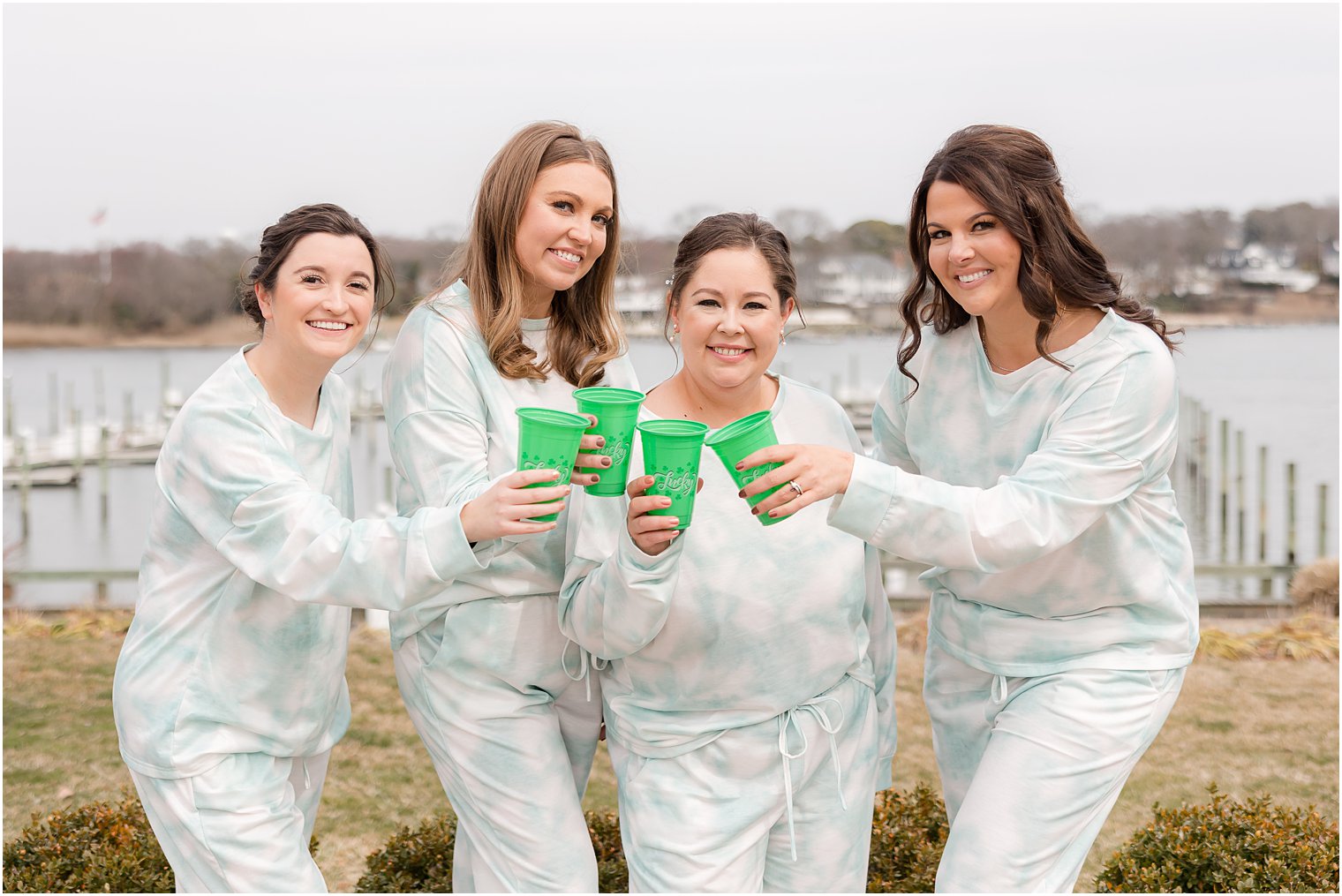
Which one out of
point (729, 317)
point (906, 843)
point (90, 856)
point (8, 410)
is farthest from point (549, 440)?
point (8, 410)

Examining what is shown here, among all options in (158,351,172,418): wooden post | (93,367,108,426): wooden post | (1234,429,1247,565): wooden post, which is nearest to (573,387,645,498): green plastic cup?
(1234,429,1247,565): wooden post

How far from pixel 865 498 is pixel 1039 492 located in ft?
1.34

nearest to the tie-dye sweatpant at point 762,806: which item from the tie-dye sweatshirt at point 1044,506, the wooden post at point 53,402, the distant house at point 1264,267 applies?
the tie-dye sweatshirt at point 1044,506

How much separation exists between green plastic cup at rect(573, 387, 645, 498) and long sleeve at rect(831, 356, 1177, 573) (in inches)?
19.5

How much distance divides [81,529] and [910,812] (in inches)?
1011

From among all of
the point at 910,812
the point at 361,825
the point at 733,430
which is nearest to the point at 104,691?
the point at 361,825

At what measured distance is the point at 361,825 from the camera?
668cm

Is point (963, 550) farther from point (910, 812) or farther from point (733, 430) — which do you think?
point (910, 812)

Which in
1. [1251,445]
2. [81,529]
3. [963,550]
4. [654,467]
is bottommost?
[81,529]

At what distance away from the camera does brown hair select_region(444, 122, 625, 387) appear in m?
3.19

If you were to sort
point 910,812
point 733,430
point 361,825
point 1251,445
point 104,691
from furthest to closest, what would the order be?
1. point 1251,445
2. point 104,691
3. point 361,825
4. point 910,812
5. point 733,430

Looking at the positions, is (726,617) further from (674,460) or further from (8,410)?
(8,410)

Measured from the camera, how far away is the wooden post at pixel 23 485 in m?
23.6

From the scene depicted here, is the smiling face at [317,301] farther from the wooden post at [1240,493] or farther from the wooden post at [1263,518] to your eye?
the wooden post at [1240,493]
